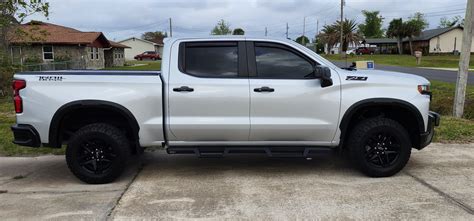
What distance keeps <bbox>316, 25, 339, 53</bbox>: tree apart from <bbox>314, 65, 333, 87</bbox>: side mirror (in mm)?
84274

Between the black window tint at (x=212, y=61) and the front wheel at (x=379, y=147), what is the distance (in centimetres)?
171

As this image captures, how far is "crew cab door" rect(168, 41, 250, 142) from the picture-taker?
5391 mm

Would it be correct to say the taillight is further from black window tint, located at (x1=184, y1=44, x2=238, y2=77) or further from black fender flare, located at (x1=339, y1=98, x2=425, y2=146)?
black fender flare, located at (x1=339, y1=98, x2=425, y2=146)

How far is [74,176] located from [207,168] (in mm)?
1734

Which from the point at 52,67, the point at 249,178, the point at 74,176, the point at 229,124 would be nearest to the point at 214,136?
the point at 229,124

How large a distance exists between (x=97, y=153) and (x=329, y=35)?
8709 cm

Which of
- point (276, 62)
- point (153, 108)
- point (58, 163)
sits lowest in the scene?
point (58, 163)

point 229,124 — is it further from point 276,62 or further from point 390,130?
point 390,130

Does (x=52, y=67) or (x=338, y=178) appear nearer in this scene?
(x=338, y=178)

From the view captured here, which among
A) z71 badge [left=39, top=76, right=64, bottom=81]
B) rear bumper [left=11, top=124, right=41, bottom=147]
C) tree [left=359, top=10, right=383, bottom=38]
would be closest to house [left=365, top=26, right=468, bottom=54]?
tree [left=359, top=10, right=383, bottom=38]

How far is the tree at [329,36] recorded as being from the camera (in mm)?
87081

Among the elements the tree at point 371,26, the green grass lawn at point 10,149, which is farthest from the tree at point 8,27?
the tree at point 371,26

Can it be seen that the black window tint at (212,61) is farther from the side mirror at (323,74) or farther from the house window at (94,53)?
the house window at (94,53)

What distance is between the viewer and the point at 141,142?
5.54m
